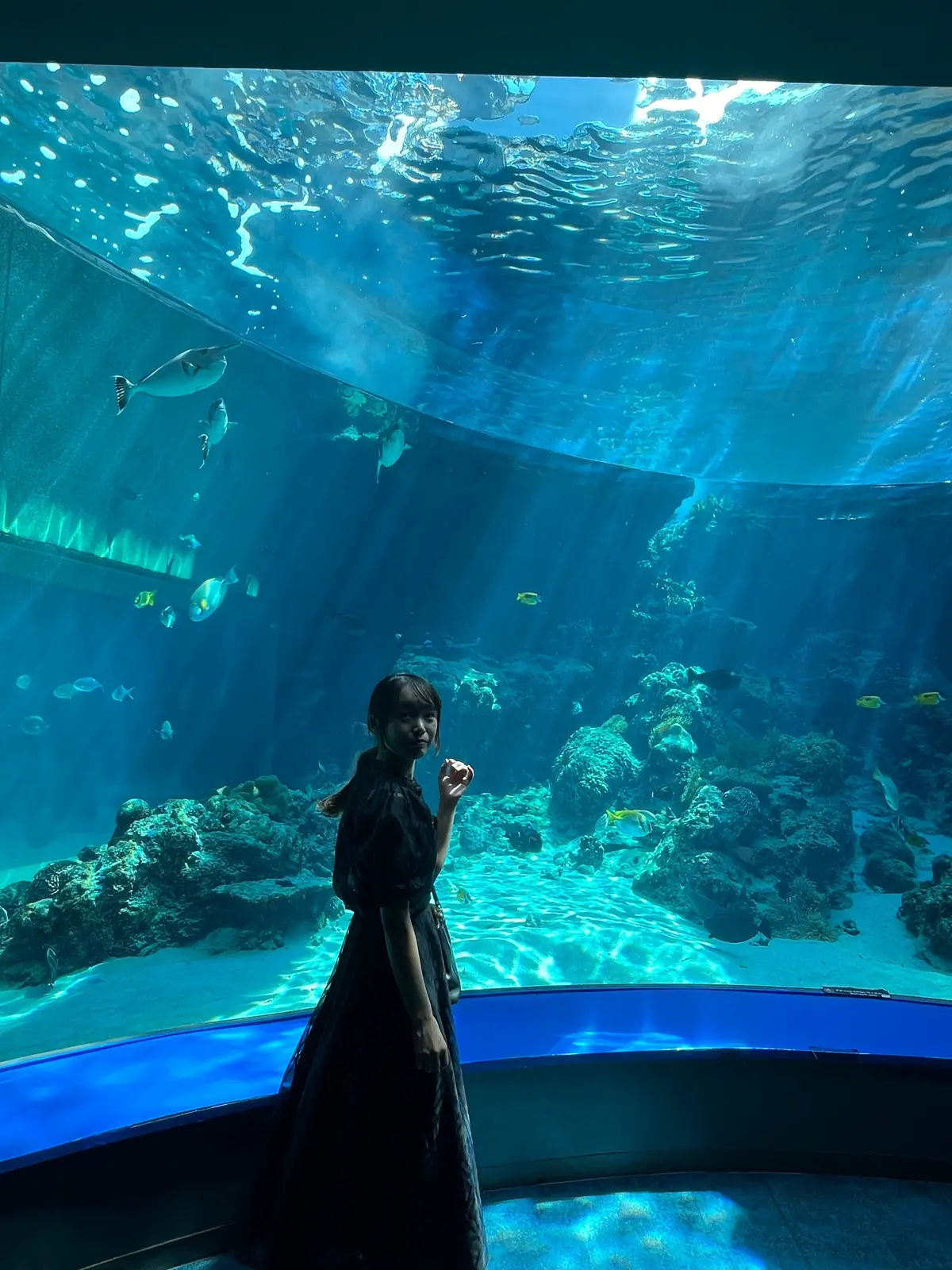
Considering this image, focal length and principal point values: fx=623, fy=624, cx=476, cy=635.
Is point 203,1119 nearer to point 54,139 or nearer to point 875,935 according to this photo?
point 875,935

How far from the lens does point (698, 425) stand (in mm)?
19953

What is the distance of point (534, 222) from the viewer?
11.3 meters

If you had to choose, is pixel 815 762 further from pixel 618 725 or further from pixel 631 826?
pixel 618 725

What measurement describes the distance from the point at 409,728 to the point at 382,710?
0.12m

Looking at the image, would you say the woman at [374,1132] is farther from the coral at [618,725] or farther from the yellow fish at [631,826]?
the coral at [618,725]

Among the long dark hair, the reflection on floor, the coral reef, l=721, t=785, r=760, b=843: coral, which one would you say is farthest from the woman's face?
l=721, t=785, r=760, b=843: coral

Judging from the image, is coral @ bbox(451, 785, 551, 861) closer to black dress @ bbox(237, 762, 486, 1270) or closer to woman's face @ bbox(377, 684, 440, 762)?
black dress @ bbox(237, 762, 486, 1270)

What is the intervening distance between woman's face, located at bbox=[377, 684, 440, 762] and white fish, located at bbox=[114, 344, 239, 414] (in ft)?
17.6

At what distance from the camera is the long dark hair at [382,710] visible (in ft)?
6.71

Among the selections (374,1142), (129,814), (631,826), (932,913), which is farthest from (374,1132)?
(631,826)

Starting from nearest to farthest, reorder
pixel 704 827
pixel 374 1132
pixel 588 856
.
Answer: pixel 374 1132
pixel 704 827
pixel 588 856

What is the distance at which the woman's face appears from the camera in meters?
2.01

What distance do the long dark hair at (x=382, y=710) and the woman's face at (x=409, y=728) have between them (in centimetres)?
1

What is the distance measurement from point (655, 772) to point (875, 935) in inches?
247
